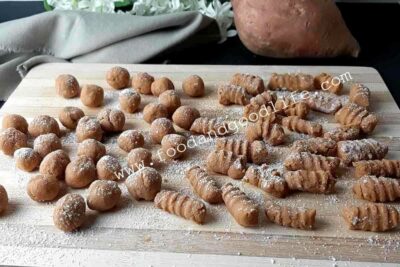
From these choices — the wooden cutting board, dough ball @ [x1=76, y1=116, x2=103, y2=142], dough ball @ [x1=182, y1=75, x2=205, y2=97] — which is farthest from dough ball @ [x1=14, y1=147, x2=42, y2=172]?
dough ball @ [x1=182, y1=75, x2=205, y2=97]

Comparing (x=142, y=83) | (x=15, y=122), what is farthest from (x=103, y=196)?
(x=142, y=83)

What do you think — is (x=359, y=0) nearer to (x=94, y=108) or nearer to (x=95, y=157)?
(x=94, y=108)

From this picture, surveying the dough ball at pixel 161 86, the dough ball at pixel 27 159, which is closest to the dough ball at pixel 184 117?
the dough ball at pixel 161 86

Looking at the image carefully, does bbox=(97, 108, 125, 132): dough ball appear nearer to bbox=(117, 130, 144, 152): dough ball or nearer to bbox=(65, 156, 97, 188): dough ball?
bbox=(117, 130, 144, 152): dough ball

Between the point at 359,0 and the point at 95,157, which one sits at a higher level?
the point at 95,157

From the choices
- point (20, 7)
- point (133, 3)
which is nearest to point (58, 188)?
point (133, 3)

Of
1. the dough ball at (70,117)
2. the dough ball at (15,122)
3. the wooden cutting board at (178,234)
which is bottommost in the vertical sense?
the wooden cutting board at (178,234)

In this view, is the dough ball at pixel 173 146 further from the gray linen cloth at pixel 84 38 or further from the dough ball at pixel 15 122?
the gray linen cloth at pixel 84 38
